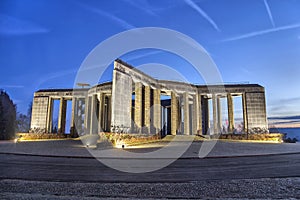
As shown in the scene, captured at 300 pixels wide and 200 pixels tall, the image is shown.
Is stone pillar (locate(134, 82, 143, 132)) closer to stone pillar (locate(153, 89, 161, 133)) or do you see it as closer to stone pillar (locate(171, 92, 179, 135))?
stone pillar (locate(153, 89, 161, 133))

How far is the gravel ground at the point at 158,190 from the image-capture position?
4.17m

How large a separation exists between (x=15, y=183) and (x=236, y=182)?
580cm

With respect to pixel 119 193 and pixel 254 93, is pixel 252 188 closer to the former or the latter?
pixel 119 193

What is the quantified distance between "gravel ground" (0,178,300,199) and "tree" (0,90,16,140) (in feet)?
106

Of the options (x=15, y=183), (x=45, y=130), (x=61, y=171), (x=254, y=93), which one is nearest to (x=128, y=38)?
(x=61, y=171)

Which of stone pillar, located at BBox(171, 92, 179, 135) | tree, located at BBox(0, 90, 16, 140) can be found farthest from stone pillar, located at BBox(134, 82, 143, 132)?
tree, located at BBox(0, 90, 16, 140)

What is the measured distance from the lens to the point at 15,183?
5.19m

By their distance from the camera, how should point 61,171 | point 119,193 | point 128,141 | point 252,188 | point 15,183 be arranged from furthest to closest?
1. point 128,141
2. point 61,171
3. point 15,183
4. point 252,188
5. point 119,193

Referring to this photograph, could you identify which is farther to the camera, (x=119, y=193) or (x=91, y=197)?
(x=119, y=193)

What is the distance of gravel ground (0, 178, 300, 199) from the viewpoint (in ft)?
13.7

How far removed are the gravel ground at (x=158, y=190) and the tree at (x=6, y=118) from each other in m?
32.2

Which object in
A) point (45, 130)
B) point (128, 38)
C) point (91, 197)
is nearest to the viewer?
point (91, 197)

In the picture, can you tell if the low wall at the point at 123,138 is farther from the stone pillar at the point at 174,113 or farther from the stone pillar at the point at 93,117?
the stone pillar at the point at 93,117

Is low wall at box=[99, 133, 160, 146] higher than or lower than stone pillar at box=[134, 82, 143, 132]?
lower
